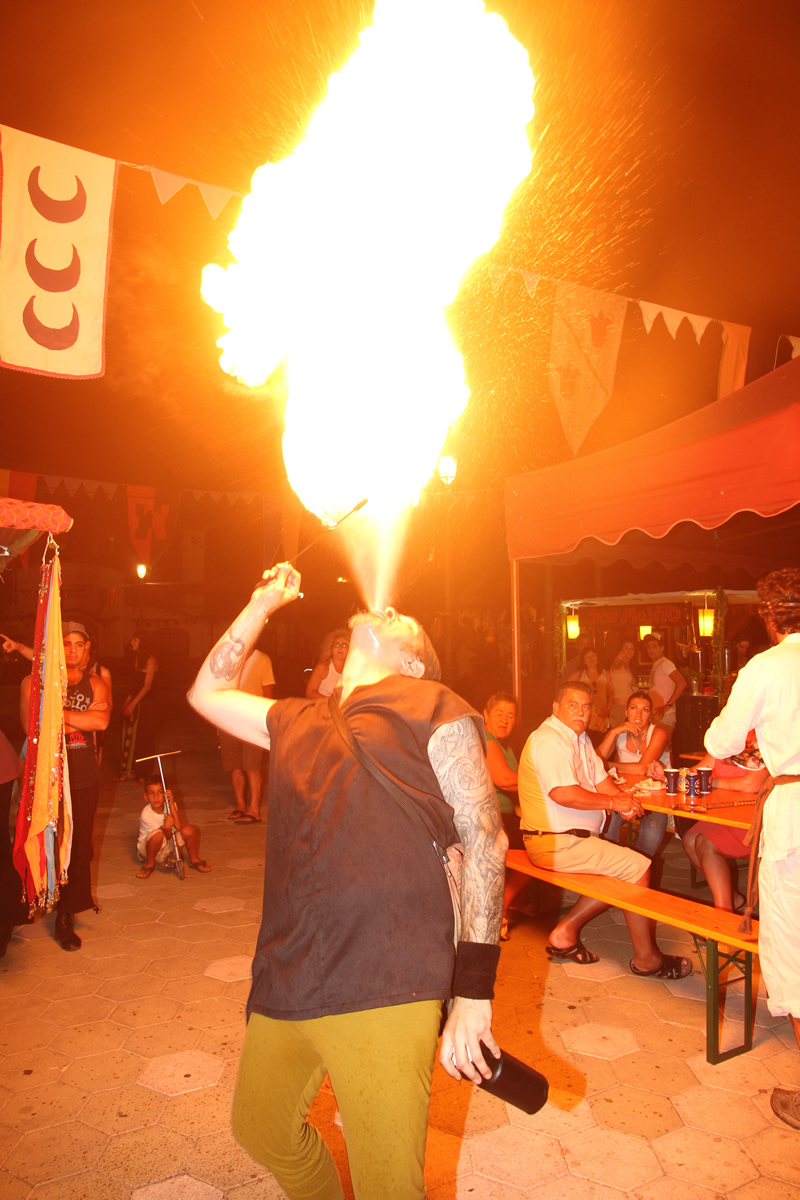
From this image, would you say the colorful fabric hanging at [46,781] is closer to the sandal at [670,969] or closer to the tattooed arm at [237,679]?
the tattooed arm at [237,679]

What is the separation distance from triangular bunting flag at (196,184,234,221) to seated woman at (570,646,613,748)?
20.6ft

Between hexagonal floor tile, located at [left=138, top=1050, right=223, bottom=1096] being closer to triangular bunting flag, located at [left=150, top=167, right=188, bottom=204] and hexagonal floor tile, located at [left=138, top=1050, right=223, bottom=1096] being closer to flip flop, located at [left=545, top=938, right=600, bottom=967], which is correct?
flip flop, located at [left=545, top=938, right=600, bottom=967]

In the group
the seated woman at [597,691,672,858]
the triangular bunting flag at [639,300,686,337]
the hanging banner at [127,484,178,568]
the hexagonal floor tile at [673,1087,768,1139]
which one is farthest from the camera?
the hanging banner at [127,484,178,568]

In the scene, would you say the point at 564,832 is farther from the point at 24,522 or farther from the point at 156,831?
the point at 24,522

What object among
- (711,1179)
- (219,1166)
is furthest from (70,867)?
(711,1179)

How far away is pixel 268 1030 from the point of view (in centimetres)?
183

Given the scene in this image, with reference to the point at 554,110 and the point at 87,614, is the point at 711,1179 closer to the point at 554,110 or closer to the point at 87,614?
the point at 554,110

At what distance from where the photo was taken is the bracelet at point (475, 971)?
181cm

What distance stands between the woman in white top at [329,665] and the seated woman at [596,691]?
10.1ft

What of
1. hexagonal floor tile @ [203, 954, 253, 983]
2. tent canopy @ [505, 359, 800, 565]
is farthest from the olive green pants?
tent canopy @ [505, 359, 800, 565]

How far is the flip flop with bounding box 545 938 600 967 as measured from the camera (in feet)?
15.1

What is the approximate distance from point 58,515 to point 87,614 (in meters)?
31.4

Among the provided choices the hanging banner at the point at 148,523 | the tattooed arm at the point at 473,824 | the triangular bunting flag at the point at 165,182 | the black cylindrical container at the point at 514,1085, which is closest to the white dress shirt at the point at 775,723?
the tattooed arm at the point at 473,824

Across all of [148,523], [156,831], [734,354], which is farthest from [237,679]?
[148,523]
